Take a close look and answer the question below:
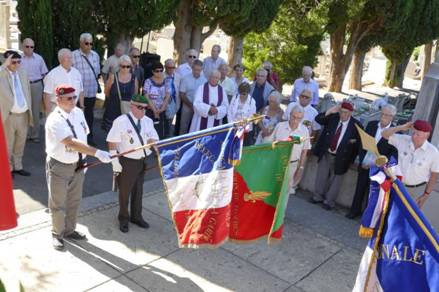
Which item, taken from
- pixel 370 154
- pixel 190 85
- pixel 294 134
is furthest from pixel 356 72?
pixel 294 134

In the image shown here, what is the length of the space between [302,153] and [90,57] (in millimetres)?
4151

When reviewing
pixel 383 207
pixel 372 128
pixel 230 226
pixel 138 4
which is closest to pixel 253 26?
pixel 138 4

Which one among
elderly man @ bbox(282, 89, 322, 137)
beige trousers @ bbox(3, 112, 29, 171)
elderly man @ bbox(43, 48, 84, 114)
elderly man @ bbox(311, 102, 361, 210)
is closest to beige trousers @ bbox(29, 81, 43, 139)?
elderly man @ bbox(43, 48, 84, 114)

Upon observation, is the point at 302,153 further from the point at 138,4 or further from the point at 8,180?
the point at 138,4

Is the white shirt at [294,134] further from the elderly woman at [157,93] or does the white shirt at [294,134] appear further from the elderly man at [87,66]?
the elderly man at [87,66]

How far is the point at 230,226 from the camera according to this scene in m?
4.98

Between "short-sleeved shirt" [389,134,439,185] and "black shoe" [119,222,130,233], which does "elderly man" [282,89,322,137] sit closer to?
"short-sleeved shirt" [389,134,439,185]

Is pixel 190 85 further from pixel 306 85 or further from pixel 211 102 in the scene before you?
pixel 306 85

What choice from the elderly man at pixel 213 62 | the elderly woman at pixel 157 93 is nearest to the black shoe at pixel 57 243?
the elderly woman at pixel 157 93

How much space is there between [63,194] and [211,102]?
3340 millimetres

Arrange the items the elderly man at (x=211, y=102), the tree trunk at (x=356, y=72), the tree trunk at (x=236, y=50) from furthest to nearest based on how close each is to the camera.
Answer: the tree trunk at (x=356, y=72) → the tree trunk at (x=236, y=50) → the elderly man at (x=211, y=102)

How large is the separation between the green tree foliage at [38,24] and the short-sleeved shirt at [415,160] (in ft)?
23.6

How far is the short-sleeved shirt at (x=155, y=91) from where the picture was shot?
315 inches

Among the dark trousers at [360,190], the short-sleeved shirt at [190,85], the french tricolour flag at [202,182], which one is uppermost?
the short-sleeved shirt at [190,85]
